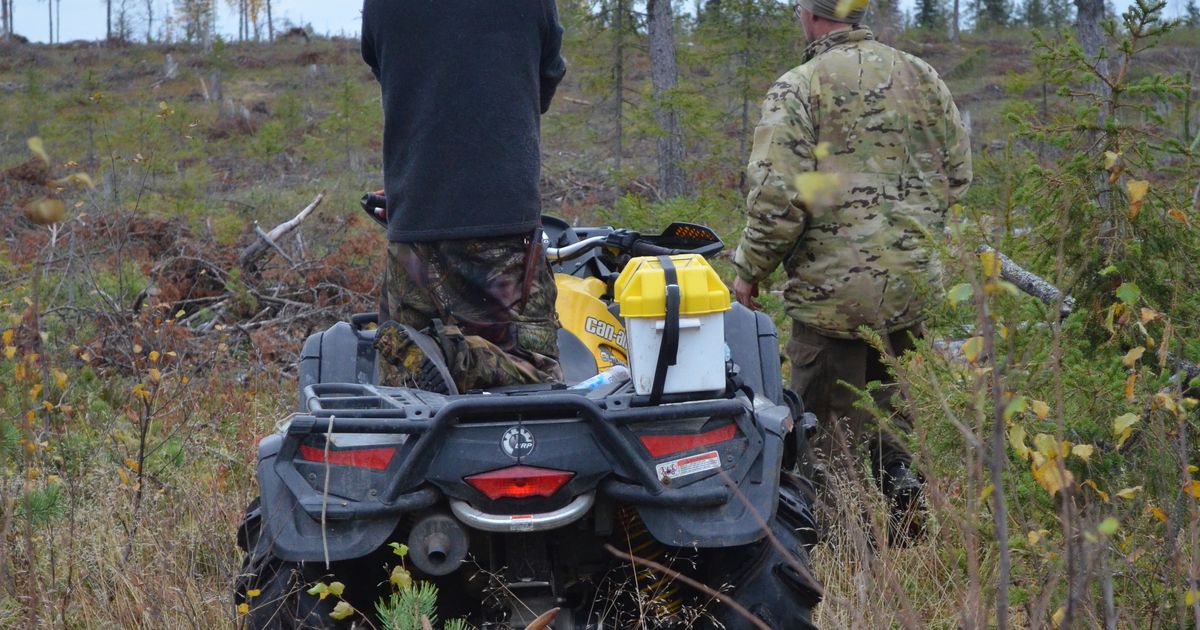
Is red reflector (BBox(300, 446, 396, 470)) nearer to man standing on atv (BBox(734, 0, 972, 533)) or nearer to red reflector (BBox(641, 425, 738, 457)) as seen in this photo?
red reflector (BBox(641, 425, 738, 457))

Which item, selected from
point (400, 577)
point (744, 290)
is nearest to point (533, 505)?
point (400, 577)

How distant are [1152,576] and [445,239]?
238 cm

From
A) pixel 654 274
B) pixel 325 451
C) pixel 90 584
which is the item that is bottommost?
pixel 90 584

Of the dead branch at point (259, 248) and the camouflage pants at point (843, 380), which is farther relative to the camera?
the dead branch at point (259, 248)

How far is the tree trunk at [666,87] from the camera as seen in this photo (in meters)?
11.8

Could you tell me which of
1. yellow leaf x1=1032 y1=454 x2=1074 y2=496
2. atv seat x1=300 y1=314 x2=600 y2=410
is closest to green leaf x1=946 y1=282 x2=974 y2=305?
yellow leaf x1=1032 y1=454 x2=1074 y2=496

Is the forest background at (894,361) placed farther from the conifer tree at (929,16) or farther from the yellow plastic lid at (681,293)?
the conifer tree at (929,16)

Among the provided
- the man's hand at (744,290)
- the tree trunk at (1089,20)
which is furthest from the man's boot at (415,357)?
the tree trunk at (1089,20)

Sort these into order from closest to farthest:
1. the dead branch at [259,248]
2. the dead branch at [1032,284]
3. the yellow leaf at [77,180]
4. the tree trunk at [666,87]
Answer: the yellow leaf at [77,180], the dead branch at [1032,284], the dead branch at [259,248], the tree trunk at [666,87]

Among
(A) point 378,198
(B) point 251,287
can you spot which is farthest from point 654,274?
(B) point 251,287

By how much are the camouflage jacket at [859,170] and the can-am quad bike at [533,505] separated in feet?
4.97

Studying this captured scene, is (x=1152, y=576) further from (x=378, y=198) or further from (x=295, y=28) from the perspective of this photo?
(x=295, y=28)

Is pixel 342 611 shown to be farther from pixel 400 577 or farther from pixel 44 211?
pixel 44 211

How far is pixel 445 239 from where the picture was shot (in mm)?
3561
